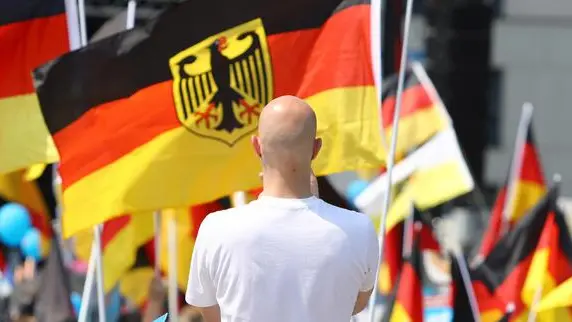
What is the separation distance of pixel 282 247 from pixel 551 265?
3.66 metres

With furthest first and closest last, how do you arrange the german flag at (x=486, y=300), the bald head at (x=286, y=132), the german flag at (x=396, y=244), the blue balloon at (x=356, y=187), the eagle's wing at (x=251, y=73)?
the blue balloon at (x=356, y=187) → the german flag at (x=396, y=244) → the german flag at (x=486, y=300) → the eagle's wing at (x=251, y=73) → the bald head at (x=286, y=132)

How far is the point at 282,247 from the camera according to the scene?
3.31 meters

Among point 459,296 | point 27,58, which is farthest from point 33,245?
point 459,296

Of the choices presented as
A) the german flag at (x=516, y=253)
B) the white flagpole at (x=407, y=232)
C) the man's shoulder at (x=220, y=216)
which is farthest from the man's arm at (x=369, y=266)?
the white flagpole at (x=407, y=232)

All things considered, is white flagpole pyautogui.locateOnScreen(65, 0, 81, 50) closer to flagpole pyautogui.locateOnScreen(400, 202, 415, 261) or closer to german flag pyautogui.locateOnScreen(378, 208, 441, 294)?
german flag pyautogui.locateOnScreen(378, 208, 441, 294)

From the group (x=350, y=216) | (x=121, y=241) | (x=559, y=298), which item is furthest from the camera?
(x=121, y=241)

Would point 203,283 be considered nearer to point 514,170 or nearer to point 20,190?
point 20,190

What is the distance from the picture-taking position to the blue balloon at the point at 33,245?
11.1 meters

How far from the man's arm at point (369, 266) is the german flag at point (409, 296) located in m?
3.21

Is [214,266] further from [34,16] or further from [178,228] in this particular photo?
[178,228]

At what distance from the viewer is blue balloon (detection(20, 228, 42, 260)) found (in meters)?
11.1

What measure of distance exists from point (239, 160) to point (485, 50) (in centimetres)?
1684

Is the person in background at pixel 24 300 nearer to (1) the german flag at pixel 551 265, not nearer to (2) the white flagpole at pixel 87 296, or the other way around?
(2) the white flagpole at pixel 87 296

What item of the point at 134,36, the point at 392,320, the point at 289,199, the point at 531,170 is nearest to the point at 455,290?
the point at 392,320
